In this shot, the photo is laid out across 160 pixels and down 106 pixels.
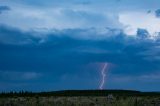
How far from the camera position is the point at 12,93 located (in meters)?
90.0

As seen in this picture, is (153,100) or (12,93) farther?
(12,93)

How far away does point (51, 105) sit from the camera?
2328 inches

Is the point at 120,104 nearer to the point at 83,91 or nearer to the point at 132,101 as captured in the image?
the point at 132,101

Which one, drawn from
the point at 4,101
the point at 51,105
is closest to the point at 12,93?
Answer: the point at 4,101

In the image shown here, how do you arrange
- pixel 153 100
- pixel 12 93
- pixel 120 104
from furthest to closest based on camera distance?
1. pixel 12 93
2. pixel 153 100
3. pixel 120 104

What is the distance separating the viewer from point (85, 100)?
206ft

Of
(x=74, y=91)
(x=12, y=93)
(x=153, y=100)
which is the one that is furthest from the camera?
(x=74, y=91)

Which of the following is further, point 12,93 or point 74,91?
point 74,91

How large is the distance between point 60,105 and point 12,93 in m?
32.0

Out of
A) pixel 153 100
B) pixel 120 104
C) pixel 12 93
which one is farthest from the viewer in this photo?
pixel 12 93

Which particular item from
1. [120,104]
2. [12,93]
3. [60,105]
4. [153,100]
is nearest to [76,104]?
[60,105]

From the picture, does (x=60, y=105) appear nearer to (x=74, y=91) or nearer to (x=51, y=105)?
(x=51, y=105)

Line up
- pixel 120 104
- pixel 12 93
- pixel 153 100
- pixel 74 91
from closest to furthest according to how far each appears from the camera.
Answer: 1. pixel 120 104
2. pixel 153 100
3. pixel 12 93
4. pixel 74 91

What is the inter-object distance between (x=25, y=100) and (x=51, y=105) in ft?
18.1
